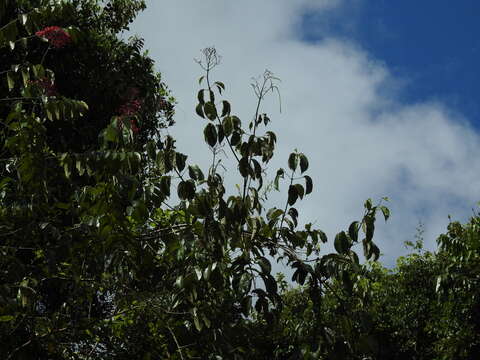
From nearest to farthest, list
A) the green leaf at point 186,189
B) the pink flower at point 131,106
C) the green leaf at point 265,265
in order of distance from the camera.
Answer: the green leaf at point 265,265
the green leaf at point 186,189
the pink flower at point 131,106

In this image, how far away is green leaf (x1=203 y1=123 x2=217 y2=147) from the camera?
367cm

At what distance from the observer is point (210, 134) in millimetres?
3674

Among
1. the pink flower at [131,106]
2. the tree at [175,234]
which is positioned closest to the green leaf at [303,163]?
the tree at [175,234]

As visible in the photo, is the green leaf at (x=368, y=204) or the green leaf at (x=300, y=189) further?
the green leaf at (x=300, y=189)

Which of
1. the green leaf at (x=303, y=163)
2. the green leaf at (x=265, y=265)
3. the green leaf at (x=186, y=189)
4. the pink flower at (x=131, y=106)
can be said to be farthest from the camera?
the pink flower at (x=131, y=106)

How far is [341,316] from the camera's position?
349 centimetres

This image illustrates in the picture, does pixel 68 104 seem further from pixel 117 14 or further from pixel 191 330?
pixel 117 14

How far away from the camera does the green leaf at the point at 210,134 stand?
367cm

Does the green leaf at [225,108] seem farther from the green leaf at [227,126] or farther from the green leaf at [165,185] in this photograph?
the green leaf at [165,185]

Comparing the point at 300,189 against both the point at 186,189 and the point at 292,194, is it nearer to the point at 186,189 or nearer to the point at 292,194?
the point at 292,194

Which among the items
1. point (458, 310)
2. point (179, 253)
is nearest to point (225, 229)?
point (179, 253)

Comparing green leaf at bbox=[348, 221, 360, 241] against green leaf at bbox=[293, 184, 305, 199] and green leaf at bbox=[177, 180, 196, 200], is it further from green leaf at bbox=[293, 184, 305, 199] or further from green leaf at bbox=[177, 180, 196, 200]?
green leaf at bbox=[177, 180, 196, 200]

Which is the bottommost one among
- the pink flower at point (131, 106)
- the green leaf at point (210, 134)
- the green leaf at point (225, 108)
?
the green leaf at point (210, 134)

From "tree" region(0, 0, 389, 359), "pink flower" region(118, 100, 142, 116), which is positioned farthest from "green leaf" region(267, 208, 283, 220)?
"pink flower" region(118, 100, 142, 116)
